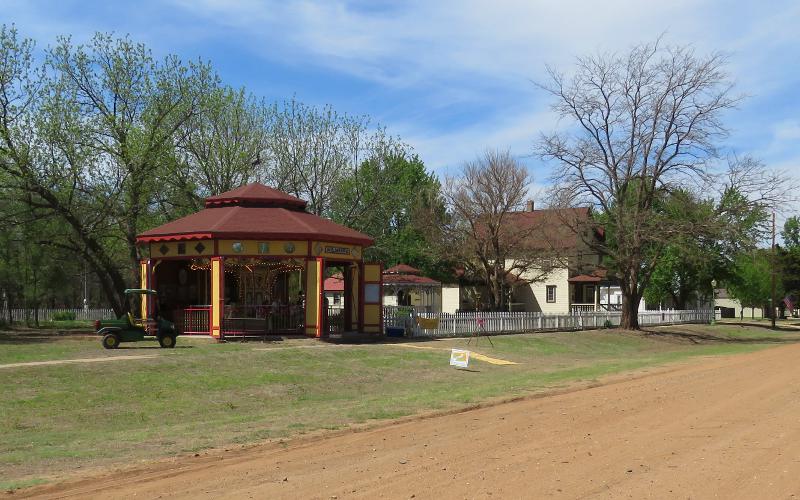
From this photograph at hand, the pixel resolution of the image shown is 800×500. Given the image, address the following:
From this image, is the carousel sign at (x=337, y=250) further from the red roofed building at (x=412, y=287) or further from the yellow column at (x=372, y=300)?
the red roofed building at (x=412, y=287)

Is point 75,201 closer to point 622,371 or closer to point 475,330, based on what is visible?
point 475,330

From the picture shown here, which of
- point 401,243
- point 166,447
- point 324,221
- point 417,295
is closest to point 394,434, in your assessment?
point 166,447

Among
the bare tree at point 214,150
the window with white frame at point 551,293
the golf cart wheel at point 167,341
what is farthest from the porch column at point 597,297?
the golf cart wheel at point 167,341

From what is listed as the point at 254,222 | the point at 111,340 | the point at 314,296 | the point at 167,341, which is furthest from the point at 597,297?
the point at 111,340

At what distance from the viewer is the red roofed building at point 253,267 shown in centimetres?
2956

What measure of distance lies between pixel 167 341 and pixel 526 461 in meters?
18.1

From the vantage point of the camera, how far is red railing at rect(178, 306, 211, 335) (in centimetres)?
3011

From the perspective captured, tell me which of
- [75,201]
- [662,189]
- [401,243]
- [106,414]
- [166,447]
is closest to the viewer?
[166,447]

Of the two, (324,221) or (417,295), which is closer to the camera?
(324,221)

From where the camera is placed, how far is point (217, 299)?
29406 mm

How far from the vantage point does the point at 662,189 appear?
46.4 metres

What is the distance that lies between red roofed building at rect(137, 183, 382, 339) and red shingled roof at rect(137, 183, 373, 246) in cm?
4

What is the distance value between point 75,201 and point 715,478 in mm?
34157

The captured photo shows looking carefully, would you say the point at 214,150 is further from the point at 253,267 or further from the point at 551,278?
the point at 551,278
